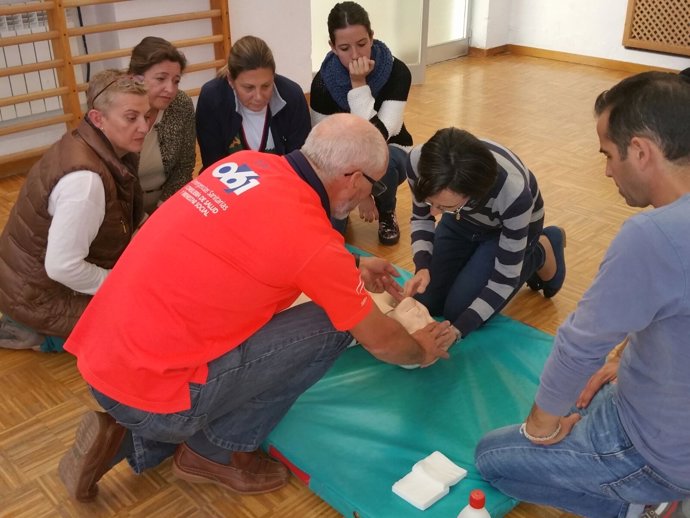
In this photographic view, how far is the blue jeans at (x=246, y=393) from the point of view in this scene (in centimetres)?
170

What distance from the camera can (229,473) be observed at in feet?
6.30

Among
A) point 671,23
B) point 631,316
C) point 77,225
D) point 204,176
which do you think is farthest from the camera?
point 671,23

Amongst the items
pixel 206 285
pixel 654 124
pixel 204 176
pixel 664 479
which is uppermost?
pixel 654 124

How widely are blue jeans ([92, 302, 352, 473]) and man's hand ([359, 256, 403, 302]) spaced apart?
0.35 meters

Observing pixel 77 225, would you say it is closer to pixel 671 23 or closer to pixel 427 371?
pixel 427 371

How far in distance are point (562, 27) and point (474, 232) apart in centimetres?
454

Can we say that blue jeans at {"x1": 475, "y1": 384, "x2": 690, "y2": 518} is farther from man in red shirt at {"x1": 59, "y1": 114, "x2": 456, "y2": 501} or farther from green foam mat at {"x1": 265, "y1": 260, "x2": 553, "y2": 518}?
man in red shirt at {"x1": 59, "y1": 114, "x2": 456, "y2": 501}

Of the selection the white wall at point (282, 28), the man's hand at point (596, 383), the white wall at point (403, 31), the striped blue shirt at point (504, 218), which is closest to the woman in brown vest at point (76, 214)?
the striped blue shirt at point (504, 218)

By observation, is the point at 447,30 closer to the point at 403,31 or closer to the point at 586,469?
the point at 403,31

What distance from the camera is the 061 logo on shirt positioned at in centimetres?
162

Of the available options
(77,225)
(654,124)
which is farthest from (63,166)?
(654,124)

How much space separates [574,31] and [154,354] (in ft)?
18.9

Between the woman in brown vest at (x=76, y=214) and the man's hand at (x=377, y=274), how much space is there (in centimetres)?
78

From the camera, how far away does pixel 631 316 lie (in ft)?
4.33
